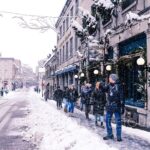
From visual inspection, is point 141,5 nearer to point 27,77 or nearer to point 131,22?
point 131,22

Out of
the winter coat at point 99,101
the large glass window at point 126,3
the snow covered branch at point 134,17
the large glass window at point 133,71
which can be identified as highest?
the large glass window at point 126,3

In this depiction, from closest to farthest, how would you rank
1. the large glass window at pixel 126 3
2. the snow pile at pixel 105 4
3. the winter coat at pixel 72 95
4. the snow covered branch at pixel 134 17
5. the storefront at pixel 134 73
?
the snow covered branch at pixel 134 17 → the storefront at pixel 134 73 → the large glass window at pixel 126 3 → the snow pile at pixel 105 4 → the winter coat at pixel 72 95

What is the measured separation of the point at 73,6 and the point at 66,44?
18.3 ft

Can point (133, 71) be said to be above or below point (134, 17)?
below

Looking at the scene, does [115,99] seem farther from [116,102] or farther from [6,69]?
[6,69]

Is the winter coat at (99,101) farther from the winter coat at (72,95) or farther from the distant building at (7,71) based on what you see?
the distant building at (7,71)

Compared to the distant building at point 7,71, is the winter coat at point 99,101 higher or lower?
lower

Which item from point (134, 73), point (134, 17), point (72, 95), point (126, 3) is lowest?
point (72, 95)

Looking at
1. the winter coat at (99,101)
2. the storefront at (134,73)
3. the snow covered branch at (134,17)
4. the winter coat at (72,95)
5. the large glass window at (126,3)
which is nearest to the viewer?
the snow covered branch at (134,17)

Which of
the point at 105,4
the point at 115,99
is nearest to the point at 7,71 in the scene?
the point at 105,4

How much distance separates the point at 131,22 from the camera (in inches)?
561

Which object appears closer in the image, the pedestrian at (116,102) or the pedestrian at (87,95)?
the pedestrian at (116,102)

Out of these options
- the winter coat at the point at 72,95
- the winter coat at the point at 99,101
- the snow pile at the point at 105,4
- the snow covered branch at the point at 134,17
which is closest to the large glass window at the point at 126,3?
the snow pile at the point at 105,4

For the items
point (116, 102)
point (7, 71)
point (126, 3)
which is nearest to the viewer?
point (116, 102)
